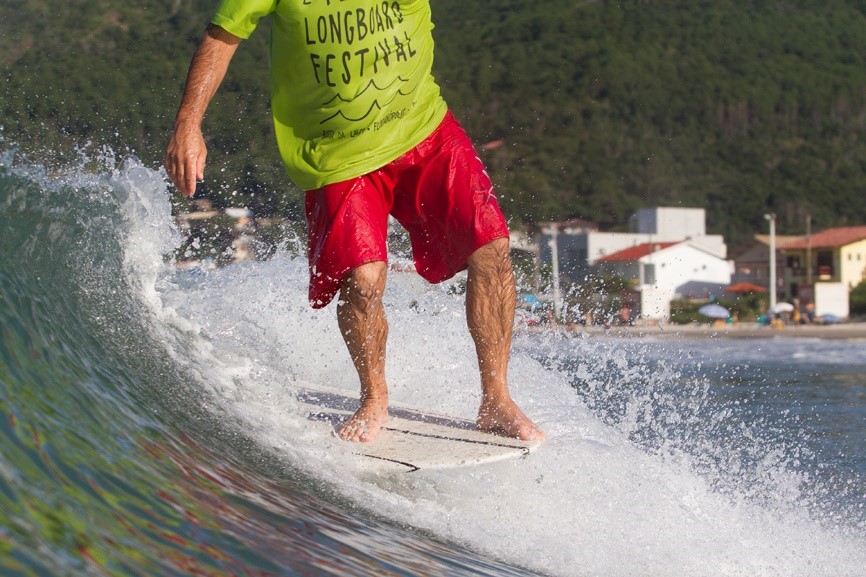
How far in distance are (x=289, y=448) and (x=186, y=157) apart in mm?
813

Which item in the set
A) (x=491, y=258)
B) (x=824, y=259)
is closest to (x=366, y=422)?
(x=491, y=258)

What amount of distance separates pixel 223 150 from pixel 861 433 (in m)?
6.93

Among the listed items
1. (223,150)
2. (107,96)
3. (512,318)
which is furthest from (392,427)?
(107,96)

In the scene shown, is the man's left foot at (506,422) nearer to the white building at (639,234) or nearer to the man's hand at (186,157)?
the man's hand at (186,157)

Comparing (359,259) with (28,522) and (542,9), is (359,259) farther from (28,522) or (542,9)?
(542,9)

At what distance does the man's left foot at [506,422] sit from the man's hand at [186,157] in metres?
1.08

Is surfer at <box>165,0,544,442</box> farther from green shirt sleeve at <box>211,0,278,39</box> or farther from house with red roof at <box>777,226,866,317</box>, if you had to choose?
house with red roof at <box>777,226,866,317</box>

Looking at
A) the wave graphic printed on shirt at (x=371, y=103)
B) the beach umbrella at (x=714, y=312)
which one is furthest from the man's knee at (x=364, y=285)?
the beach umbrella at (x=714, y=312)

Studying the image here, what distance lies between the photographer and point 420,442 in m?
3.01

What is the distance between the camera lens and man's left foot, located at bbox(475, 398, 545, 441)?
3.08 m

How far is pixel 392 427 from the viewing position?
3.20 meters

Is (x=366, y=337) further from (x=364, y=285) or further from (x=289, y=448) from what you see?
(x=289, y=448)

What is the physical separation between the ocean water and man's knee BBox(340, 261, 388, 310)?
341 millimetres

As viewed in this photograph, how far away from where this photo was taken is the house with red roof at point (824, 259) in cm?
4366
